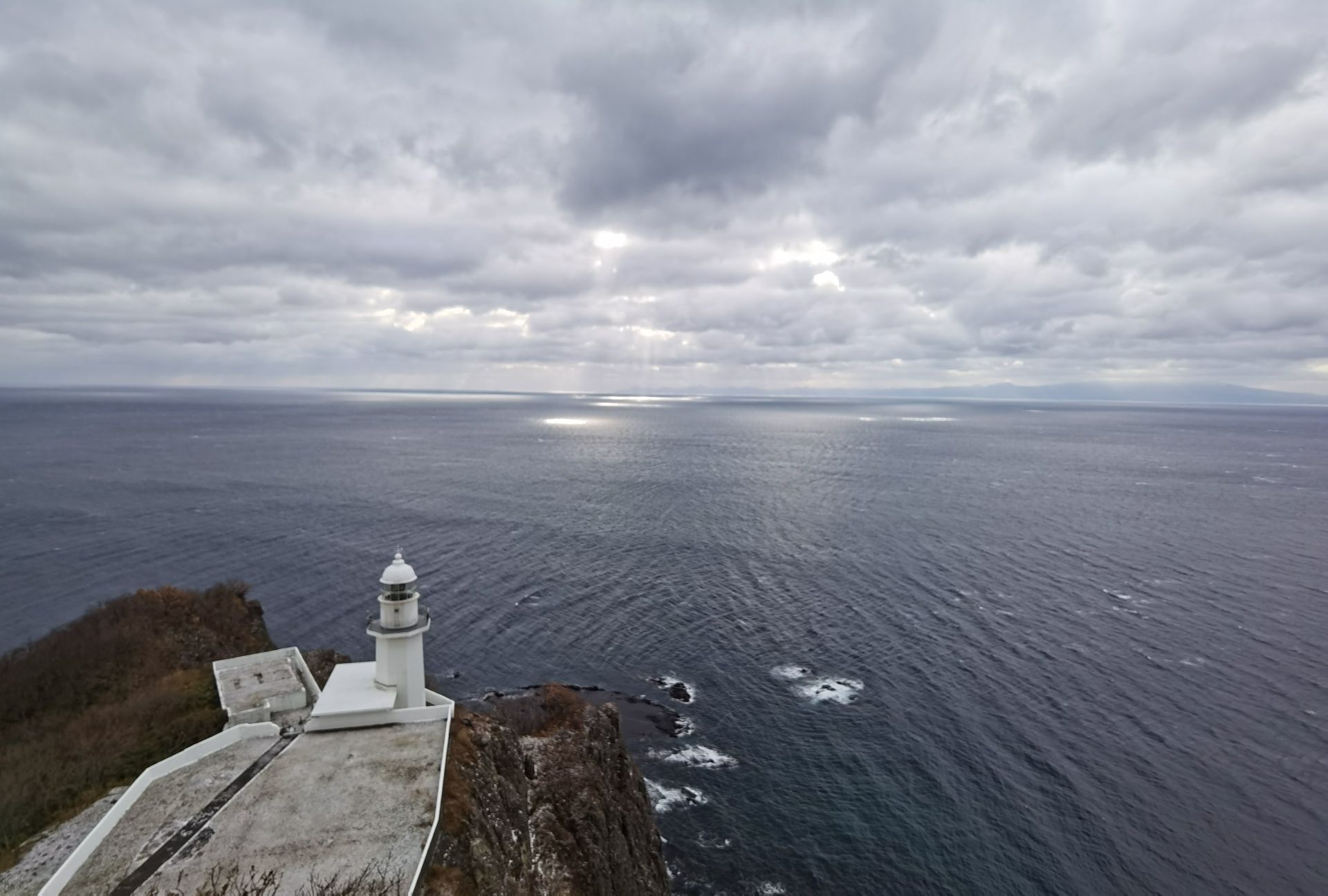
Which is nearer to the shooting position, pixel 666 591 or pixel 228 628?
pixel 228 628

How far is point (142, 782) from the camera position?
2584 centimetres

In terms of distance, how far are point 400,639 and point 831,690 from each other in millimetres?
34821

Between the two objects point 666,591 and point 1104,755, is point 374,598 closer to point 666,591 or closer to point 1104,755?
point 666,591

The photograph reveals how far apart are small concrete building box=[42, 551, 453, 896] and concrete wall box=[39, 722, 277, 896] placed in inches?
1.8

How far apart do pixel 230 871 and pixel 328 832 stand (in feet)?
9.81

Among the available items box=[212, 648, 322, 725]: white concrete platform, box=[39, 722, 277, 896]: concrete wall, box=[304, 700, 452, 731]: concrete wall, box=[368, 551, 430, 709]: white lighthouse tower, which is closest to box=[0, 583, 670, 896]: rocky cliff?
box=[212, 648, 322, 725]: white concrete platform

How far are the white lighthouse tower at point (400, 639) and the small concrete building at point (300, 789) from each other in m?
0.07

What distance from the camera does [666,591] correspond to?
71.4 m

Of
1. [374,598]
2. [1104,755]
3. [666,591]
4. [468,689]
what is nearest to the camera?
[1104,755]

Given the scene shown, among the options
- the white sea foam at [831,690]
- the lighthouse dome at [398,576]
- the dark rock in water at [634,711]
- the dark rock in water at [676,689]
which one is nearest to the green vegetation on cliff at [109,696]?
the lighthouse dome at [398,576]

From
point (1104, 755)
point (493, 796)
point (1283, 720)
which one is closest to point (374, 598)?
point (493, 796)

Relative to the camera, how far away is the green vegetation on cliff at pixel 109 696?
26.9 metres

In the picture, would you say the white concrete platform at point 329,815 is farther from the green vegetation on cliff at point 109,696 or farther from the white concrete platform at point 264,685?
the green vegetation on cliff at point 109,696

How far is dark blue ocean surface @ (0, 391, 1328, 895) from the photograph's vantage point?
36812 mm
